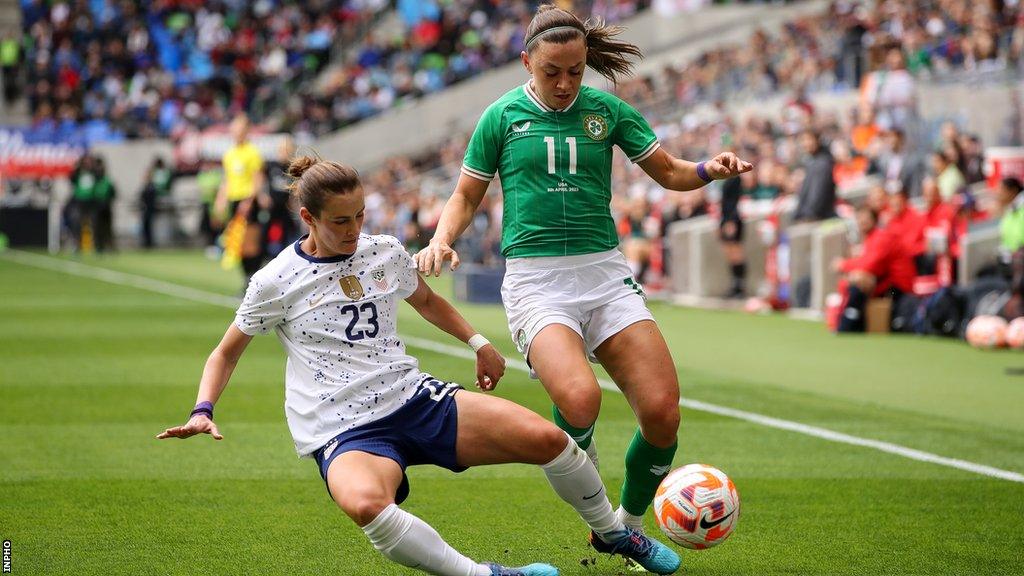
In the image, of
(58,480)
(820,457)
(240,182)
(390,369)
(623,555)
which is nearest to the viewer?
(390,369)

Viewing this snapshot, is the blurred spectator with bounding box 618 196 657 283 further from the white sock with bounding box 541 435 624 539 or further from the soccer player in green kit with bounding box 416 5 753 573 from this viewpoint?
the white sock with bounding box 541 435 624 539

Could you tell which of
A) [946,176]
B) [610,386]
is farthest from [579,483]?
[946,176]

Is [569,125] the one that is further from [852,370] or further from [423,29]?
[423,29]

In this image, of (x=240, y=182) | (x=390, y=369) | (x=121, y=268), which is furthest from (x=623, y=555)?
(x=121, y=268)

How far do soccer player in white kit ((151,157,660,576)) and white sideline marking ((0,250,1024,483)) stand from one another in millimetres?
3564

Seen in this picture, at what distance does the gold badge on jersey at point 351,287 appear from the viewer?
5.46 metres

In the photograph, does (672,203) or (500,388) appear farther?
(672,203)

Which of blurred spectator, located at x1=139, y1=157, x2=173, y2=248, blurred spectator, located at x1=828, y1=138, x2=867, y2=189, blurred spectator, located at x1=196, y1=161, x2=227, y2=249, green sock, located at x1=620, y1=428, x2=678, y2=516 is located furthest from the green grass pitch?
blurred spectator, located at x1=139, y1=157, x2=173, y2=248

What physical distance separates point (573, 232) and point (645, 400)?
0.77 m

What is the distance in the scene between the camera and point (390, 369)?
5418 mm

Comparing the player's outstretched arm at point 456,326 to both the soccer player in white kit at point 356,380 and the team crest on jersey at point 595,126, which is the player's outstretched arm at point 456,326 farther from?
the team crest on jersey at point 595,126

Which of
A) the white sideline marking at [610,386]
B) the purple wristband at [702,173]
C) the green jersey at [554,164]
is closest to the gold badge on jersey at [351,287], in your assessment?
the green jersey at [554,164]

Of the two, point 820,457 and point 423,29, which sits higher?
point 423,29

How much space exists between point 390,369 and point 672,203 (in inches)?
704
